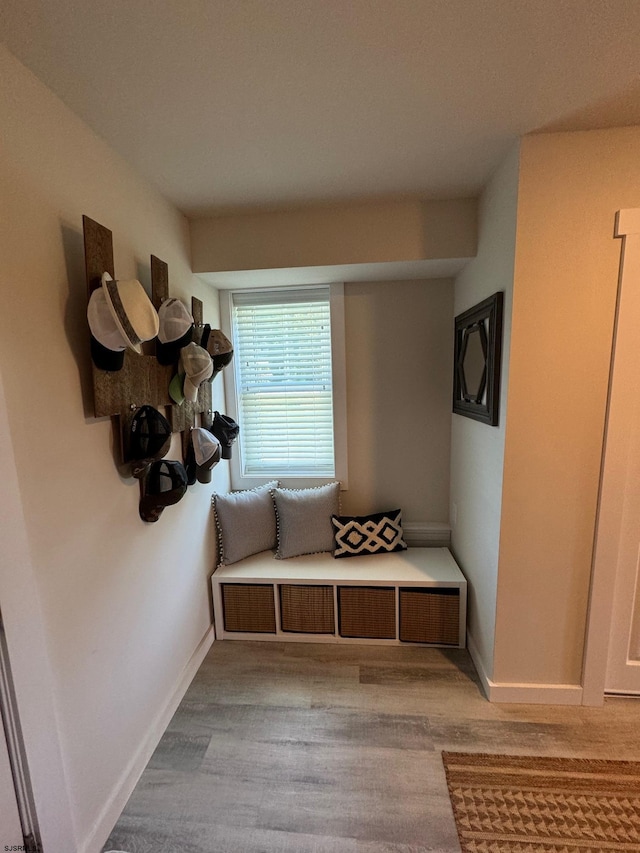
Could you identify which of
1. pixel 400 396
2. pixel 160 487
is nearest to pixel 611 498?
pixel 400 396

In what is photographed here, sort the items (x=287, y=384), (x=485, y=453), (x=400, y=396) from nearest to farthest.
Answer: (x=485, y=453) < (x=400, y=396) < (x=287, y=384)

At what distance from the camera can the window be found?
2.54 m

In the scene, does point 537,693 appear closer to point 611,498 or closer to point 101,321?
point 611,498

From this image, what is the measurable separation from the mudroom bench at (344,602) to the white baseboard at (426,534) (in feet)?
0.81

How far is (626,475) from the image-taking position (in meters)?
1.61

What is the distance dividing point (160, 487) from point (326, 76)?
60.3 inches

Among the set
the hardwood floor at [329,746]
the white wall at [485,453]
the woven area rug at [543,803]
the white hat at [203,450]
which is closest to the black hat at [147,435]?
the white hat at [203,450]

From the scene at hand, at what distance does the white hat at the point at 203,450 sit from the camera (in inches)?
75.4

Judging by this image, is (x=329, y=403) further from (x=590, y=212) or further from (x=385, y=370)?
(x=590, y=212)

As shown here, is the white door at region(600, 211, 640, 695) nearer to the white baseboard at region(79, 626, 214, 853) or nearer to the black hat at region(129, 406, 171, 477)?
the black hat at region(129, 406, 171, 477)

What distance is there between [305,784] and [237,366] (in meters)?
2.21

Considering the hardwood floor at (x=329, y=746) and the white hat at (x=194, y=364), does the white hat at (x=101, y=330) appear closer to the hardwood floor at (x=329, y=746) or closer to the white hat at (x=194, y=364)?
the white hat at (x=194, y=364)

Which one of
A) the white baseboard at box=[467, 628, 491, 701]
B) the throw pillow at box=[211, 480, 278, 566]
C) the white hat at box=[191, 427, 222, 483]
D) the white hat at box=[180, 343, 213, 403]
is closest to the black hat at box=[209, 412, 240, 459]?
the white hat at box=[191, 427, 222, 483]

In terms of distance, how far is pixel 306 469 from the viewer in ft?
8.87
